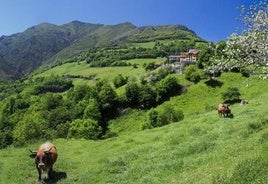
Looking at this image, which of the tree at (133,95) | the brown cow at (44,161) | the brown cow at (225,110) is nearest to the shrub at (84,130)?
the tree at (133,95)

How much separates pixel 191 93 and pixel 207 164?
346 feet

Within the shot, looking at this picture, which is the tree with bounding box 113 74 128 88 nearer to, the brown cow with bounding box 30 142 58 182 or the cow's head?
the brown cow with bounding box 30 142 58 182

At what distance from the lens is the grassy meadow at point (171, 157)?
2098cm

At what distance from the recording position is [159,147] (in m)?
35.2

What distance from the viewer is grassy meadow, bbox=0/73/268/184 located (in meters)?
21.0

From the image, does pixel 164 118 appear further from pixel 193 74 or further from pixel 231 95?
pixel 193 74

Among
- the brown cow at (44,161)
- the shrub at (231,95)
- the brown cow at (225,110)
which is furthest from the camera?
the shrub at (231,95)

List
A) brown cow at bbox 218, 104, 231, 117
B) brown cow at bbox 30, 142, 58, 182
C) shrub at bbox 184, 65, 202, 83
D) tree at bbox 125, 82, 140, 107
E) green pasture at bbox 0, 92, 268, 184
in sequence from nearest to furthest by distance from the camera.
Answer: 1. green pasture at bbox 0, 92, 268, 184
2. brown cow at bbox 30, 142, 58, 182
3. brown cow at bbox 218, 104, 231, 117
4. shrub at bbox 184, 65, 202, 83
5. tree at bbox 125, 82, 140, 107

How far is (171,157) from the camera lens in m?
29.8

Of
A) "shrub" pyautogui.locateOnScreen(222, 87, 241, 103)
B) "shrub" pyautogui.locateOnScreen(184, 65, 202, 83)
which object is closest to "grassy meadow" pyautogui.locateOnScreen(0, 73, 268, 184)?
"shrub" pyautogui.locateOnScreen(222, 87, 241, 103)

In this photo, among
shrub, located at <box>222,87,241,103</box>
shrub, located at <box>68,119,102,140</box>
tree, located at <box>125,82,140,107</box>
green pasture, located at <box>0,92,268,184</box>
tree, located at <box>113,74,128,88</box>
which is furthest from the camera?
tree, located at <box>113,74,128,88</box>

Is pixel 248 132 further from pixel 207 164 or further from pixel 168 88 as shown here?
pixel 168 88

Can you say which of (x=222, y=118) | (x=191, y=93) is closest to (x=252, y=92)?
(x=191, y=93)

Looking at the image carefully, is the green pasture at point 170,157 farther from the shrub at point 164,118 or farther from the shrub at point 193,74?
the shrub at point 193,74
